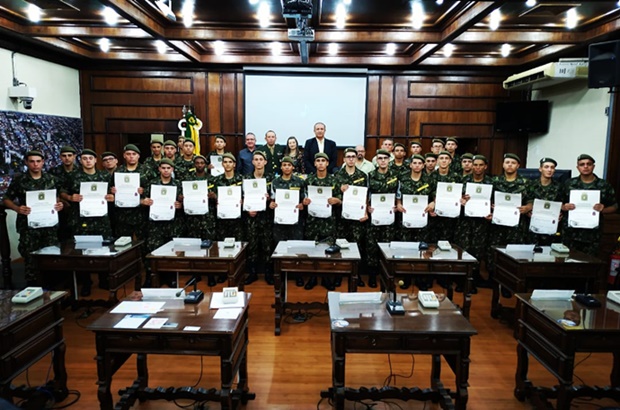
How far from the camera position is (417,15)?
5383 millimetres

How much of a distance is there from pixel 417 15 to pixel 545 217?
309 centimetres

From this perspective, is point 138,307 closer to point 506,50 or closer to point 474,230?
point 474,230

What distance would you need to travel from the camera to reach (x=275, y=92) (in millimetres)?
8273

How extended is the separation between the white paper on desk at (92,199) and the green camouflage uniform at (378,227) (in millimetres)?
3363

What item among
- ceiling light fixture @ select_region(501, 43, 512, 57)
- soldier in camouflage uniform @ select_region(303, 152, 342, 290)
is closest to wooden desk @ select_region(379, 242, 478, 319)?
soldier in camouflage uniform @ select_region(303, 152, 342, 290)

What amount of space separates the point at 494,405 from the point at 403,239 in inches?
102

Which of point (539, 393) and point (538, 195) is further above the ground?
point (538, 195)

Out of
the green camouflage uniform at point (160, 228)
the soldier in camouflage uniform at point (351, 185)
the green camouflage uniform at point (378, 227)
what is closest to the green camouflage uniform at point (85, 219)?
the green camouflage uniform at point (160, 228)

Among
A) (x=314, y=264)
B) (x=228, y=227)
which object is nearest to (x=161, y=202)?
(x=228, y=227)

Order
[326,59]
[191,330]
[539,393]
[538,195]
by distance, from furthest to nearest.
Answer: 1. [326,59]
2. [538,195]
3. [539,393]
4. [191,330]

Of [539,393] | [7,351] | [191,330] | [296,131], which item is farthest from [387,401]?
[296,131]

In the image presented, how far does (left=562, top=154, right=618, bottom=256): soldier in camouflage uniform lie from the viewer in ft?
15.2

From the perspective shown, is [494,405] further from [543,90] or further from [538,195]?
[543,90]

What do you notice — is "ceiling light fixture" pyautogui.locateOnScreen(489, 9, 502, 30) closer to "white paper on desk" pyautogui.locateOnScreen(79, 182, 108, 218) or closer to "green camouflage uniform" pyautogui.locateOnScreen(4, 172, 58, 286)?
"white paper on desk" pyautogui.locateOnScreen(79, 182, 108, 218)
